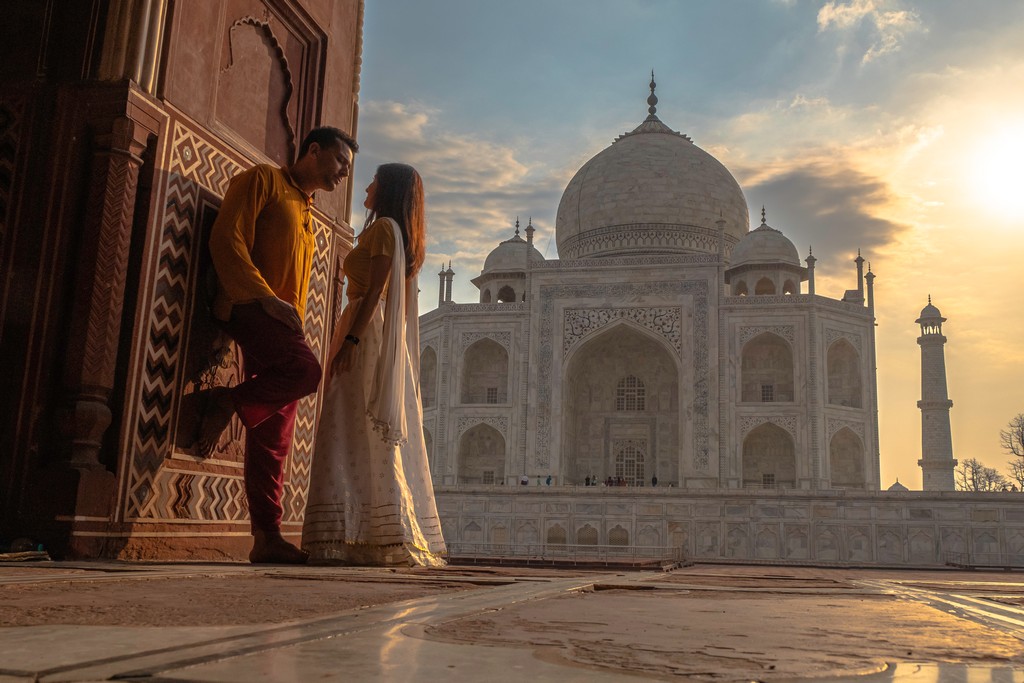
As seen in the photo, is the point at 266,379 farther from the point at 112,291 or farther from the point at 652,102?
the point at 652,102

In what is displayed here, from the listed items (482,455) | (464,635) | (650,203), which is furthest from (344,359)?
(650,203)

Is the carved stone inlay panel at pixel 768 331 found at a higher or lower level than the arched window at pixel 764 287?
lower

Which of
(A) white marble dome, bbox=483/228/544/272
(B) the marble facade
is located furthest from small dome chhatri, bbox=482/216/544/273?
(B) the marble facade

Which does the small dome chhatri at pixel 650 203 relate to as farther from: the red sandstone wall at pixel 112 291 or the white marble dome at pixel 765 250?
the red sandstone wall at pixel 112 291

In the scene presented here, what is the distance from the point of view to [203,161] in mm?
3262

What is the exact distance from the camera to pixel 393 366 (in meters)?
3.05

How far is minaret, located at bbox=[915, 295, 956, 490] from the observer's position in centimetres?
2312

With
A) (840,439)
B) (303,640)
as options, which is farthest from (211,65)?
(840,439)

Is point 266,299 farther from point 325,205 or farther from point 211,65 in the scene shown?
point 325,205

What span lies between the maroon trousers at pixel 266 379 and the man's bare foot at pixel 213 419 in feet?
0.71

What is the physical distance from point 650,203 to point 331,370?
68.0 ft

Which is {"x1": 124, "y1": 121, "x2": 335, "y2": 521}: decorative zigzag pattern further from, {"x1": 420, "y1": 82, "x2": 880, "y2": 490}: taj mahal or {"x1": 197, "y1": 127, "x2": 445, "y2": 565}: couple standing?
{"x1": 420, "y1": 82, "x2": 880, "y2": 490}: taj mahal

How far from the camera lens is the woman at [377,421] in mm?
2824

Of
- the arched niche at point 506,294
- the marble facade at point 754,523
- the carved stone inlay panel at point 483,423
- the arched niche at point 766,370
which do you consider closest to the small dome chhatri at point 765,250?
the arched niche at point 766,370
